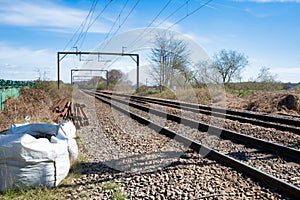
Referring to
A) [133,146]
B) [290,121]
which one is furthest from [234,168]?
[290,121]

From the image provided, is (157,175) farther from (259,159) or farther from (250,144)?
(250,144)

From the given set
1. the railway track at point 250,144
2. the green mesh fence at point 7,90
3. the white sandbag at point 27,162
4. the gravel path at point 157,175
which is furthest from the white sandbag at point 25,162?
the green mesh fence at point 7,90

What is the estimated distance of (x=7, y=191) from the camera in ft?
14.9

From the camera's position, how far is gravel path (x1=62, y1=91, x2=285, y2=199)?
14.4 ft

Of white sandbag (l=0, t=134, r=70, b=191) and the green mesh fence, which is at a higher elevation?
the green mesh fence

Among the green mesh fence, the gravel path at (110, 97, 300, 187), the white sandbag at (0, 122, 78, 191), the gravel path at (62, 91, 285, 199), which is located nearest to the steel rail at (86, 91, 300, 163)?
the gravel path at (110, 97, 300, 187)

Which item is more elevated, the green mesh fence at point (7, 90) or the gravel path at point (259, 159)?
the green mesh fence at point (7, 90)

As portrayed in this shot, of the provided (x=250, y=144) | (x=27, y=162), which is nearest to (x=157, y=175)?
(x=27, y=162)

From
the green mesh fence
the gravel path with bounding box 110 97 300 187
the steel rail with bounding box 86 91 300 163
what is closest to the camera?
the gravel path with bounding box 110 97 300 187

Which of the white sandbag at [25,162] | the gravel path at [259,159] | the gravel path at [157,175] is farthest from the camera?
the gravel path at [259,159]

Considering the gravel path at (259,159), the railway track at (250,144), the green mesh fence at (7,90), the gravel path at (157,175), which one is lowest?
the gravel path at (157,175)

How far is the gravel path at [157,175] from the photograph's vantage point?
4402 mm

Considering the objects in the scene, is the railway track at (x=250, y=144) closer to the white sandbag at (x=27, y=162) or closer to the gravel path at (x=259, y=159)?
the gravel path at (x=259, y=159)

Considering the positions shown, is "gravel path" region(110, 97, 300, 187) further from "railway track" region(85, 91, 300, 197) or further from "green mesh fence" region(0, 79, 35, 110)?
"green mesh fence" region(0, 79, 35, 110)
